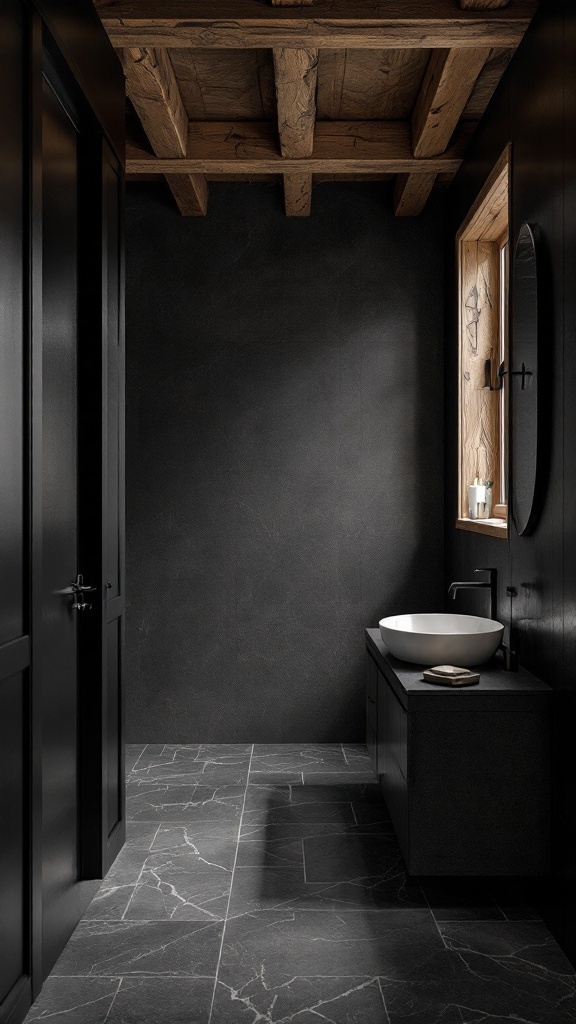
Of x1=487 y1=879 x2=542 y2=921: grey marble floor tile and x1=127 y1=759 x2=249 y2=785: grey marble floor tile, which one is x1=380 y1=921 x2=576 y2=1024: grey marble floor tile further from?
x1=127 y1=759 x2=249 y2=785: grey marble floor tile

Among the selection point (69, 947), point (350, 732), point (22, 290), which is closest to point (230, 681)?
point (350, 732)

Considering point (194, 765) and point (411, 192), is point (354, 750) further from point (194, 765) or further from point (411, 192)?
point (411, 192)

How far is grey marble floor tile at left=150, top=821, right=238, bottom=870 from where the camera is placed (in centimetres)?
297

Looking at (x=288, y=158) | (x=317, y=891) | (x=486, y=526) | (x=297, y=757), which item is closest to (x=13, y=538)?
(x=317, y=891)

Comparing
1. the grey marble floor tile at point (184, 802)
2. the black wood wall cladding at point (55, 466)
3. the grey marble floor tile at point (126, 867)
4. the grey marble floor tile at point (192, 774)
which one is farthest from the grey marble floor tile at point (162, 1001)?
the grey marble floor tile at point (192, 774)

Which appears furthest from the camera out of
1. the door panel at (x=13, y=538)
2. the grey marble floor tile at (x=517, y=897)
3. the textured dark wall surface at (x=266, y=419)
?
the textured dark wall surface at (x=266, y=419)

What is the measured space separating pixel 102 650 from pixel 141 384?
212cm

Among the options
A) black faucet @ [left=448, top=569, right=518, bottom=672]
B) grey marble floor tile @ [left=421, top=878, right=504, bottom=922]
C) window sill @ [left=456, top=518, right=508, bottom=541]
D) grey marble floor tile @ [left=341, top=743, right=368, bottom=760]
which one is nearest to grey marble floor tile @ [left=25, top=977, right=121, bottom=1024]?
grey marble floor tile @ [left=421, top=878, right=504, bottom=922]

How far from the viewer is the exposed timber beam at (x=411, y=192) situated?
405 centimetres

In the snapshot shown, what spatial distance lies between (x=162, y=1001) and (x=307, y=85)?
303cm

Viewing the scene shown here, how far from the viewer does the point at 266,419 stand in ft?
14.7

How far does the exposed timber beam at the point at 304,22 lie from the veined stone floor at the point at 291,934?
2.79 metres

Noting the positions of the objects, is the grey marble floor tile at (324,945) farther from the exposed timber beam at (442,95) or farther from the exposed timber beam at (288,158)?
the exposed timber beam at (288,158)

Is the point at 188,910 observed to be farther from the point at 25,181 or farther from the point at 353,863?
the point at 25,181
